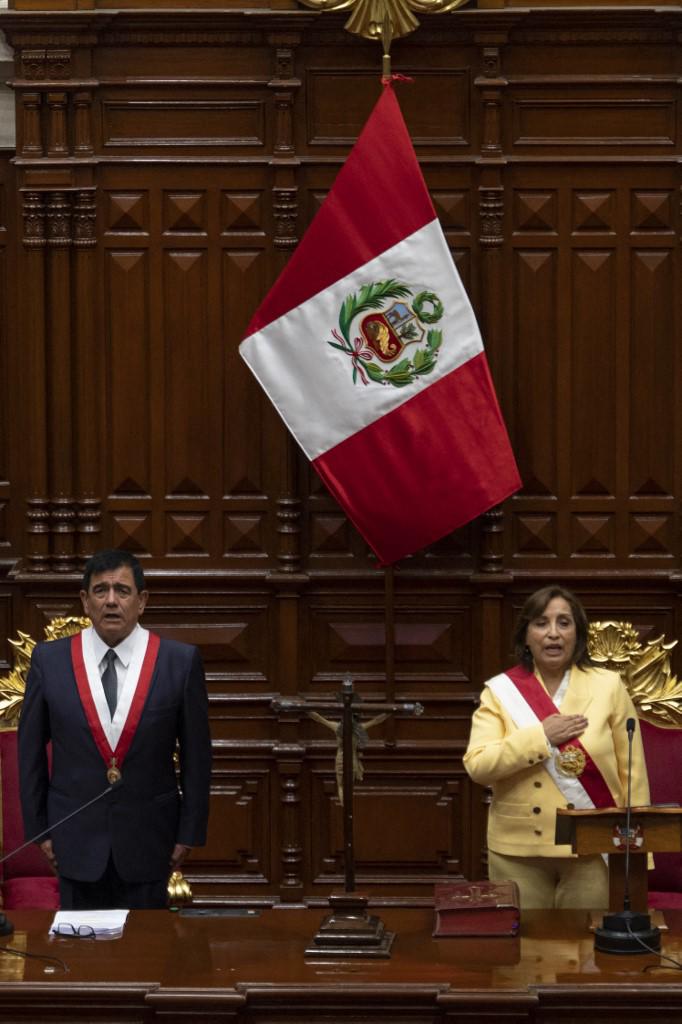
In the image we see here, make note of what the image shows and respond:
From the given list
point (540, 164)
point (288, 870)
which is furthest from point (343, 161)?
point (288, 870)

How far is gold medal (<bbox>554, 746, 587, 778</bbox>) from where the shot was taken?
4.69 meters

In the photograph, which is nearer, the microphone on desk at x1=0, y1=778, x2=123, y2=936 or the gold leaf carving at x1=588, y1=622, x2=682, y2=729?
the microphone on desk at x1=0, y1=778, x2=123, y2=936

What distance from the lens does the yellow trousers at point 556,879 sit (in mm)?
4668

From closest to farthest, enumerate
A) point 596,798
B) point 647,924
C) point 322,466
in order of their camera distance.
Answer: point 647,924
point 596,798
point 322,466

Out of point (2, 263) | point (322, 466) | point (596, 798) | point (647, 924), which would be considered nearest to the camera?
point (647, 924)

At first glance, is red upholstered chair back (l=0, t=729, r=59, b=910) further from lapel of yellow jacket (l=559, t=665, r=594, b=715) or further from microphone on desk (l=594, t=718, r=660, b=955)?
microphone on desk (l=594, t=718, r=660, b=955)

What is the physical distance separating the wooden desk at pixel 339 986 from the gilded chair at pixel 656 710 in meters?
1.10

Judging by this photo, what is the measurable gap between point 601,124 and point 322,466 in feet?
5.18

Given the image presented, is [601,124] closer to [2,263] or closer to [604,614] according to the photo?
[604,614]

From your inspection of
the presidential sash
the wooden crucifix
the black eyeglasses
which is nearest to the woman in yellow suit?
the wooden crucifix

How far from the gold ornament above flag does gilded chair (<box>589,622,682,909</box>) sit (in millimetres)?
2223

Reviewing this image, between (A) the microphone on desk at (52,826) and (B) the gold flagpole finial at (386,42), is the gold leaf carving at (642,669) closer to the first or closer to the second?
(A) the microphone on desk at (52,826)

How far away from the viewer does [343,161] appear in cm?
631

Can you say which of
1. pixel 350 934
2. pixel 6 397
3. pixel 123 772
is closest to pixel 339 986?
pixel 350 934
